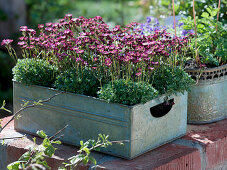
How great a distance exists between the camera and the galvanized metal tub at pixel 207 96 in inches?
103

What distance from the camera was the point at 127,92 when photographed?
213 centimetres

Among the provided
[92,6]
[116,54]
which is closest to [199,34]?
[116,54]

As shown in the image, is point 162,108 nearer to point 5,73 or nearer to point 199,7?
point 199,7

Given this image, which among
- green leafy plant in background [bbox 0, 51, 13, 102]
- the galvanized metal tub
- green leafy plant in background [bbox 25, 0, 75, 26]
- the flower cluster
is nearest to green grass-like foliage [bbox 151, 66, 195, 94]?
the flower cluster

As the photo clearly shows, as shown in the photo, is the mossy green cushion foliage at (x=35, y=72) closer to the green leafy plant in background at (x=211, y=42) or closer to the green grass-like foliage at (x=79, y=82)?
the green grass-like foliage at (x=79, y=82)

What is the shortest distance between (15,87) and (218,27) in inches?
55.7

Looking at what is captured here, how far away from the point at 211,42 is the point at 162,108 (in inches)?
28.8

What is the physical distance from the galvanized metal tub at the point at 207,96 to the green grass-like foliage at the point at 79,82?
66 cm

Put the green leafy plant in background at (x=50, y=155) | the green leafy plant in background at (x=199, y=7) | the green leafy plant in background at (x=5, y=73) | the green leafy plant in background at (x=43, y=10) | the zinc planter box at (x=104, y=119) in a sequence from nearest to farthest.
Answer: the green leafy plant in background at (x=50, y=155) → the zinc planter box at (x=104, y=119) → the green leafy plant in background at (x=199, y=7) → the green leafy plant in background at (x=5, y=73) → the green leafy plant in background at (x=43, y=10)

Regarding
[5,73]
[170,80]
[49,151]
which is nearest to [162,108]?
[170,80]

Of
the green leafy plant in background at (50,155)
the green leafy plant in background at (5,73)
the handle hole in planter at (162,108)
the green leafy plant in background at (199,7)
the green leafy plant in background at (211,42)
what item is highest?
the green leafy plant in background at (199,7)

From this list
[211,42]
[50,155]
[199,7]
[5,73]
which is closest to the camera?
[50,155]

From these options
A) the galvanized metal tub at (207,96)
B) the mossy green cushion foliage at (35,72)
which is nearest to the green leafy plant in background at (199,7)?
the galvanized metal tub at (207,96)

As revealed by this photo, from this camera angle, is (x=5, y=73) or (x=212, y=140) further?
(x=5, y=73)
